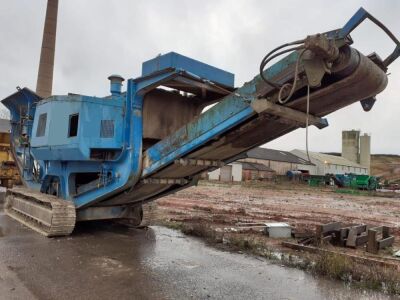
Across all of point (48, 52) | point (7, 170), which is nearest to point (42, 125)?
point (7, 170)

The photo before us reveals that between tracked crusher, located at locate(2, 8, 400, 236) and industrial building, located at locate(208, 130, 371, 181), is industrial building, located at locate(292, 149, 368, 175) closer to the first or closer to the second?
industrial building, located at locate(208, 130, 371, 181)

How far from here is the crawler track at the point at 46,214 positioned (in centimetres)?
716

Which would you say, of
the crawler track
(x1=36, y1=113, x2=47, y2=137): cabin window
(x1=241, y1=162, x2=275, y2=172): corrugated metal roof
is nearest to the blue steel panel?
(x1=36, y1=113, x2=47, y2=137): cabin window

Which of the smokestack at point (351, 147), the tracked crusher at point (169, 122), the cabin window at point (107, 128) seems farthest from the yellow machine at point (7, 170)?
the smokestack at point (351, 147)

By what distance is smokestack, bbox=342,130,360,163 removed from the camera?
230 ft

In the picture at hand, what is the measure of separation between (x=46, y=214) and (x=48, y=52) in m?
27.5

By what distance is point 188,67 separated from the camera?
5.94 m

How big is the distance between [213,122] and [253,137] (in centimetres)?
71

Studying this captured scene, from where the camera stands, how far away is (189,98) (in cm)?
746

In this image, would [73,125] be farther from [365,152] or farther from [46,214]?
[365,152]

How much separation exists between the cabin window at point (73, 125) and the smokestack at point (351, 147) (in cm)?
6894

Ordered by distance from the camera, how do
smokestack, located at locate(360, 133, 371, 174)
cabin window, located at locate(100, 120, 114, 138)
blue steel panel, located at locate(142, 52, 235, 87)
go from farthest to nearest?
smokestack, located at locate(360, 133, 371, 174) → cabin window, located at locate(100, 120, 114, 138) → blue steel panel, located at locate(142, 52, 235, 87)

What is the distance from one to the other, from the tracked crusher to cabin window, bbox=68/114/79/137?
3 centimetres

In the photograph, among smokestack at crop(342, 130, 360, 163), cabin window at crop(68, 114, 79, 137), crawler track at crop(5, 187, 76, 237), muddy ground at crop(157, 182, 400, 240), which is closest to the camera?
cabin window at crop(68, 114, 79, 137)
